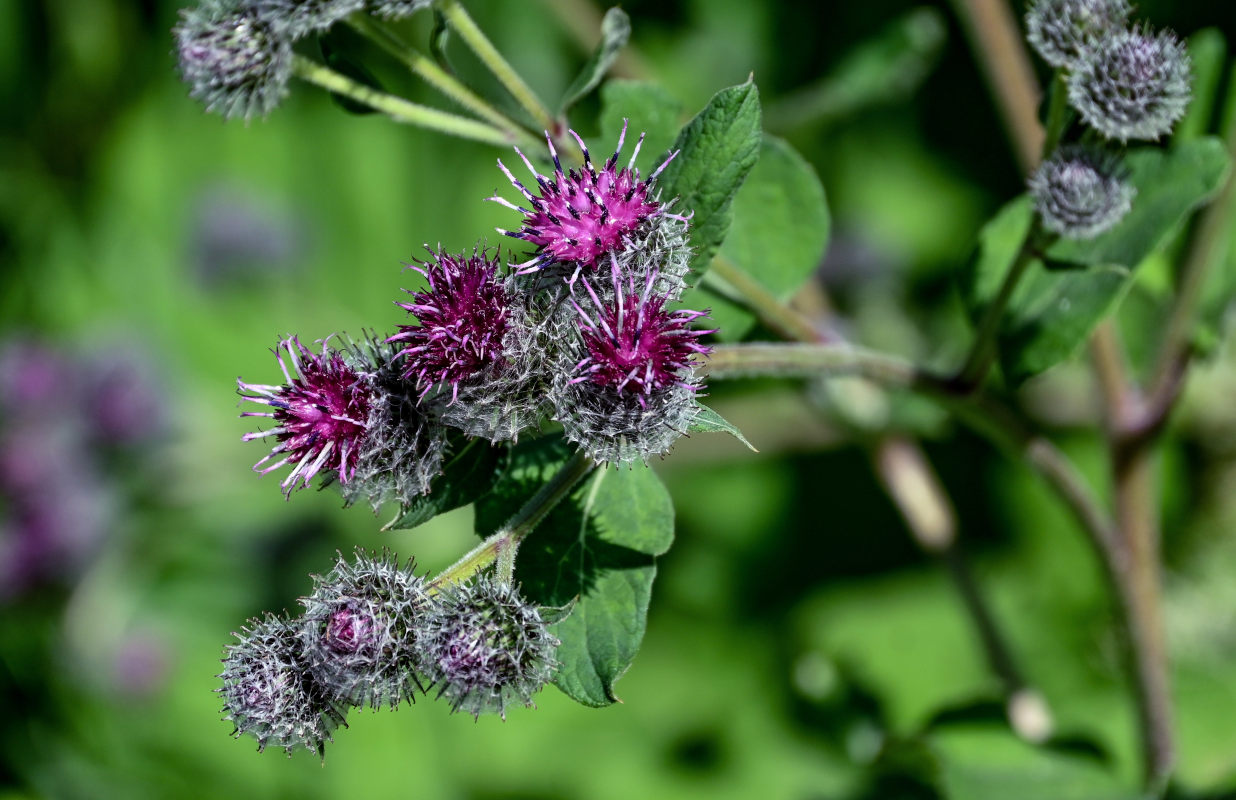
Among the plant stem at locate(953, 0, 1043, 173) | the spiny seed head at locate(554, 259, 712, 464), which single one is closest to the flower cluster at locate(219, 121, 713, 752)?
the spiny seed head at locate(554, 259, 712, 464)

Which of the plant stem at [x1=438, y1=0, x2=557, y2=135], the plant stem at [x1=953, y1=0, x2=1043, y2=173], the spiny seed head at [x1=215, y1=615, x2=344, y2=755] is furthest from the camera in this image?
the plant stem at [x1=953, y1=0, x2=1043, y2=173]

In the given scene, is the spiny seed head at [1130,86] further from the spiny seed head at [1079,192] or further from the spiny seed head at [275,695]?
the spiny seed head at [275,695]

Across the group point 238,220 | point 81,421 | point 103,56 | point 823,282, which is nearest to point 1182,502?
point 823,282

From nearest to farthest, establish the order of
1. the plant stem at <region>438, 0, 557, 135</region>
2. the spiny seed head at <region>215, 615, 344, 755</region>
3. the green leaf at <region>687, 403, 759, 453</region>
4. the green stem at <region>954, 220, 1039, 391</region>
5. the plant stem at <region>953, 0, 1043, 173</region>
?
the green leaf at <region>687, 403, 759, 453</region> < the spiny seed head at <region>215, 615, 344, 755</region> < the plant stem at <region>438, 0, 557, 135</region> < the green stem at <region>954, 220, 1039, 391</region> < the plant stem at <region>953, 0, 1043, 173</region>

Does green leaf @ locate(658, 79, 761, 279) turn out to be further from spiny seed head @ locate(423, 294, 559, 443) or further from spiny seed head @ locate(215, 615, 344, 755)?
spiny seed head @ locate(215, 615, 344, 755)

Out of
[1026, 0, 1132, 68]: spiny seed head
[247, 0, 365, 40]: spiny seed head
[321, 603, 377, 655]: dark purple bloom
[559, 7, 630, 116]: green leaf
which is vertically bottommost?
[1026, 0, 1132, 68]: spiny seed head

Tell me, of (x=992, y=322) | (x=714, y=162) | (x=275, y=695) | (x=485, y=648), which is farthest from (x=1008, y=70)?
(x=275, y=695)
